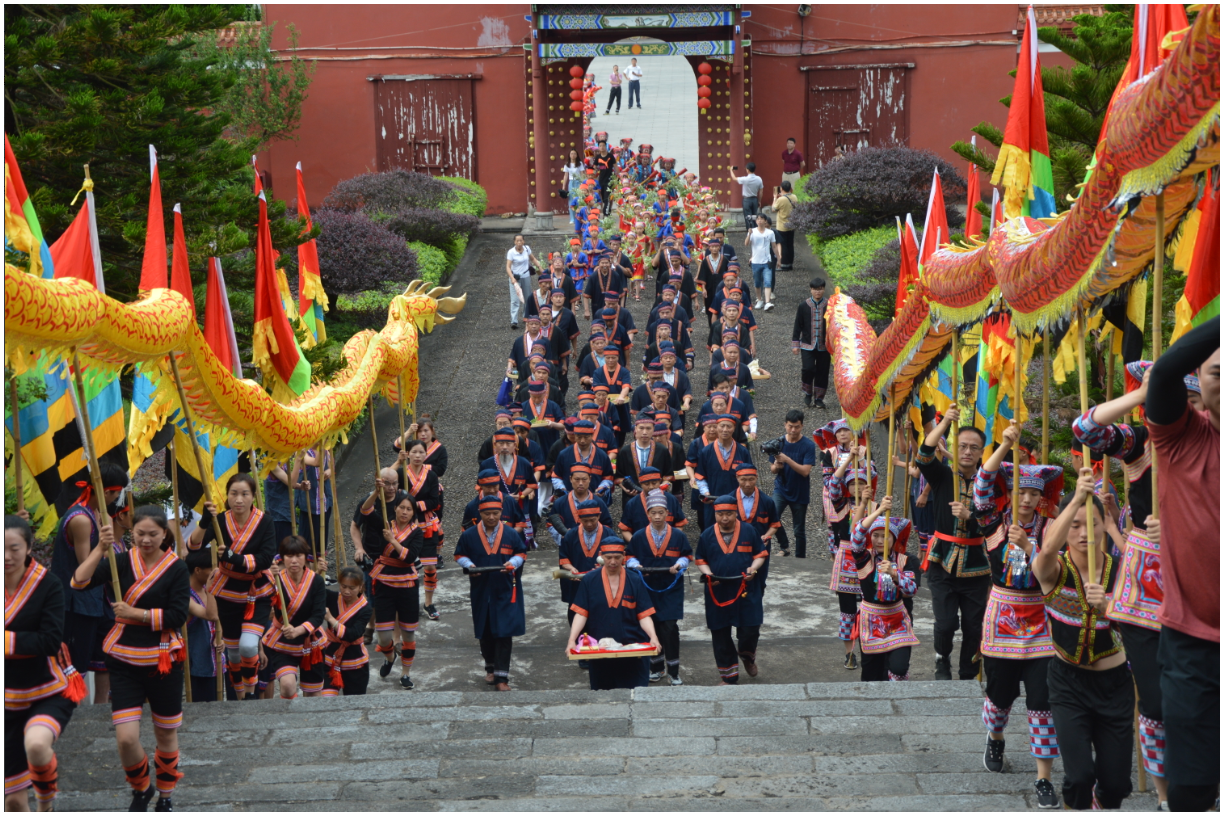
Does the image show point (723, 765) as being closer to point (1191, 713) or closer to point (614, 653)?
point (614, 653)

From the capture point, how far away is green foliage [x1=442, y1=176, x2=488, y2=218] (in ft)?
81.3

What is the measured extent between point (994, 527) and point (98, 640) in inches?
200

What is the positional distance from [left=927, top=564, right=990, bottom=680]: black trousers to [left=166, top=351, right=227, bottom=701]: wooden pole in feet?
13.7

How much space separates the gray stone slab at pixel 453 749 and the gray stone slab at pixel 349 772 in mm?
110

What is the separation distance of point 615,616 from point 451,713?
180 centimetres

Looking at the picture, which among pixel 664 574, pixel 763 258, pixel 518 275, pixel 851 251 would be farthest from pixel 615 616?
pixel 851 251

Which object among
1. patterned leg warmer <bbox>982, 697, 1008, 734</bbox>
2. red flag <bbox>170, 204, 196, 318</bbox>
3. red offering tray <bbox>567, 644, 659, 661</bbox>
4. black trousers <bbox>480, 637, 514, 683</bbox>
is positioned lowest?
black trousers <bbox>480, 637, 514, 683</bbox>

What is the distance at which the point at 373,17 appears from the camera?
2667 cm

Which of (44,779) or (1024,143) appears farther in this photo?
(1024,143)

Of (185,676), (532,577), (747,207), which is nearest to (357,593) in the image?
(185,676)

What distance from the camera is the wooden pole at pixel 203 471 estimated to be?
21.8 ft

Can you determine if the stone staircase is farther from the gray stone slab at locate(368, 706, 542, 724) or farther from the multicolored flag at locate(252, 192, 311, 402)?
the multicolored flag at locate(252, 192, 311, 402)

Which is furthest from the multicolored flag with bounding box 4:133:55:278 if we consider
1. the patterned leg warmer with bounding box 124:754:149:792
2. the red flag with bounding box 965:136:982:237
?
the red flag with bounding box 965:136:982:237

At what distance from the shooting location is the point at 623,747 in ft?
20.2
